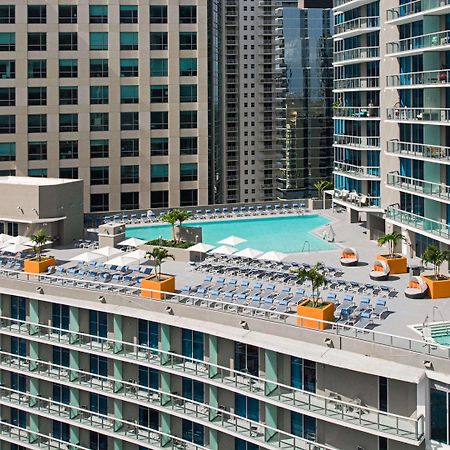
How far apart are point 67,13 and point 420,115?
138ft

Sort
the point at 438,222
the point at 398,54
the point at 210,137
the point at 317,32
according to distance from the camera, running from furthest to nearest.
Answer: the point at 317,32, the point at 210,137, the point at 398,54, the point at 438,222

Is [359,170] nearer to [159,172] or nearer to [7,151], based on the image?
[159,172]

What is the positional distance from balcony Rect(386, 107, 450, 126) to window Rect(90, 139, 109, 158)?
110ft

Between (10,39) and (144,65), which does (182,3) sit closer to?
(144,65)

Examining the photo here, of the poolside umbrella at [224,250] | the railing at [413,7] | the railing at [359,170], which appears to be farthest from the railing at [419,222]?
the railing at [413,7]

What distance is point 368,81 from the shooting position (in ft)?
187

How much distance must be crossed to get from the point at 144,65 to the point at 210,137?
394 inches

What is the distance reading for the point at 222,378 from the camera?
112 ft

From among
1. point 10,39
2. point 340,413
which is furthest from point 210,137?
point 340,413

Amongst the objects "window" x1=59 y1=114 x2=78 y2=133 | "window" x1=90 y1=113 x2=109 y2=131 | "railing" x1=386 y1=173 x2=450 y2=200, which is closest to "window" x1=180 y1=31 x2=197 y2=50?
"window" x1=90 y1=113 x2=109 y2=131

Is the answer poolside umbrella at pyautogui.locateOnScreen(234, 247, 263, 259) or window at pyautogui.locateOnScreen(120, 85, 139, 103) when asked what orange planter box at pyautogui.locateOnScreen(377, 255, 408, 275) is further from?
window at pyautogui.locateOnScreen(120, 85, 139, 103)

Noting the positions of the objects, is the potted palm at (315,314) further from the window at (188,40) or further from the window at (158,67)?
the window at (188,40)

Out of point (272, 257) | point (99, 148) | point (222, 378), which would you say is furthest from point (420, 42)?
point (99, 148)

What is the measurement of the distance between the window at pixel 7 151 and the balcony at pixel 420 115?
39080 mm
